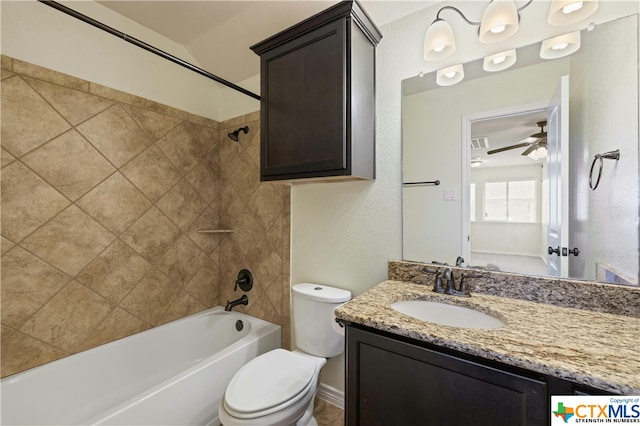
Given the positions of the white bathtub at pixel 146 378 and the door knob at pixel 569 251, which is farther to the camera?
the white bathtub at pixel 146 378

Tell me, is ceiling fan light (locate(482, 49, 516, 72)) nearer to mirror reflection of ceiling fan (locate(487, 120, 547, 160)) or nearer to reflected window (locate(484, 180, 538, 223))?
mirror reflection of ceiling fan (locate(487, 120, 547, 160))

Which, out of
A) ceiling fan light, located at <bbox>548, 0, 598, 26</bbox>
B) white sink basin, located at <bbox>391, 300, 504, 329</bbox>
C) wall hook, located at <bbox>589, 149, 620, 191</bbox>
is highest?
ceiling fan light, located at <bbox>548, 0, 598, 26</bbox>

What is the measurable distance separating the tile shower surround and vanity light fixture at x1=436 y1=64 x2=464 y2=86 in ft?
3.78

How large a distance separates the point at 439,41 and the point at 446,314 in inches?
50.1

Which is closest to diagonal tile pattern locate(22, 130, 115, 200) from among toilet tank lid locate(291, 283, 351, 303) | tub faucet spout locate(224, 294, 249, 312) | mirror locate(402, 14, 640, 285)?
tub faucet spout locate(224, 294, 249, 312)

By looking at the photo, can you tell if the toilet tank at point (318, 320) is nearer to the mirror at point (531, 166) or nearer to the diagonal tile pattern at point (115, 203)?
the mirror at point (531, 166)

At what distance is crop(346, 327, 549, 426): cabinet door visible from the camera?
0.68 metres

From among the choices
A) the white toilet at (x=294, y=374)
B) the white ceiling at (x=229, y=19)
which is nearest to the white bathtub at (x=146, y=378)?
the white toilet at (x=294, y=374)

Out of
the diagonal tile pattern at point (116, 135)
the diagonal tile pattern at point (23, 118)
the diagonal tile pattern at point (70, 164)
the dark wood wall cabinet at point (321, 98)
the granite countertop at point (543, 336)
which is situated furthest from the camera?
the diagonal tile pattern at point (116, 135)

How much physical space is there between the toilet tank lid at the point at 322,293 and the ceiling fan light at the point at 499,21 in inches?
57.3

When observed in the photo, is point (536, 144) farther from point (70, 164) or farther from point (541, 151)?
point (70, 164)

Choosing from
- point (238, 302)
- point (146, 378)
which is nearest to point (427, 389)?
point (238, 302)

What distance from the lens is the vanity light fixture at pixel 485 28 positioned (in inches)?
43.0

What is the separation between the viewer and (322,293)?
5.10ft
